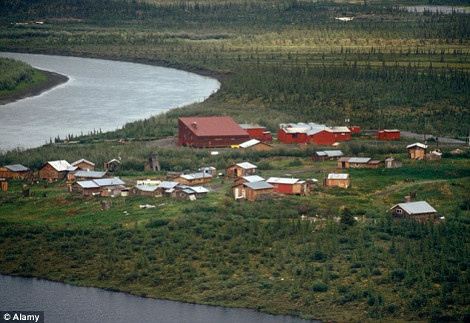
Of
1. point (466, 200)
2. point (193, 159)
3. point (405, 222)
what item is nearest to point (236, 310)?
point (405, 222)

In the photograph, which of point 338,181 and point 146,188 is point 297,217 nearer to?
point 338,181

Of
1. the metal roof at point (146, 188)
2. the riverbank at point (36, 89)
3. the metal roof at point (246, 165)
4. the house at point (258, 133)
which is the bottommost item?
the riverbank at point (36, 89)

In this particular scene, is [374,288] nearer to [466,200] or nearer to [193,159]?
[466,200]

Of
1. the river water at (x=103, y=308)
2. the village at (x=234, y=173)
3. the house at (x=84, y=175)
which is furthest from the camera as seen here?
the house at (x=84, y=175)

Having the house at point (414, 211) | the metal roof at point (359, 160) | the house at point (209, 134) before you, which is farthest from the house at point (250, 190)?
the house at point (209, 134)

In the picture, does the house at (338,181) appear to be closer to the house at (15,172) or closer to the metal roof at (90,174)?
the metal roof at (90,174)

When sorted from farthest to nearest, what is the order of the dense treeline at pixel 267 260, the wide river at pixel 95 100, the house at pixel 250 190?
the wide river at pixel 95 100
the house at pixel 250 190
the dense treeline at pixel 267 260

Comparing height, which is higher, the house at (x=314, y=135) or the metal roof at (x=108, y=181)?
the metal roof at (x=108, y=181)

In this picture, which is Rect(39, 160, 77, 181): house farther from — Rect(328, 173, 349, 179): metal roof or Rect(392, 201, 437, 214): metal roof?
Rect(392, 201, 437, 214): metal roof
